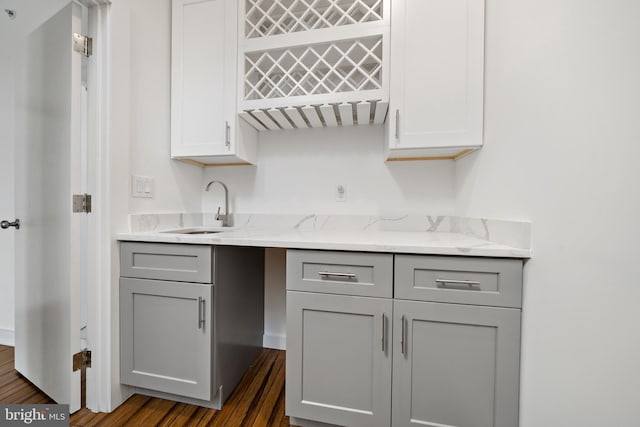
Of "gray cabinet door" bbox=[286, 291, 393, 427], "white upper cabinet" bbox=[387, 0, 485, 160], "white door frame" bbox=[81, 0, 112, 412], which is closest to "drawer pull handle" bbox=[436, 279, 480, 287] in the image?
"gray cabinet door" bbox=[286, 291, 393, 427]

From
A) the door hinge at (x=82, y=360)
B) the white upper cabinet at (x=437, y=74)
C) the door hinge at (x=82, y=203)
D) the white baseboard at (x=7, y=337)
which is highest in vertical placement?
the white upper cabinet at (x=437, y=74)

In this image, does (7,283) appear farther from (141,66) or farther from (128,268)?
(141,66)

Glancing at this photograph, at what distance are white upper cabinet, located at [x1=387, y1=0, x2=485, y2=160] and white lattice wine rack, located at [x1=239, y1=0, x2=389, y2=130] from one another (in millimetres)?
88

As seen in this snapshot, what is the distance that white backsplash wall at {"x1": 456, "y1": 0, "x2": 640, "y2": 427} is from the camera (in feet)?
2.00

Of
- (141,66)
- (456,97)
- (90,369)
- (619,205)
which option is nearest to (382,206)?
(456,97)

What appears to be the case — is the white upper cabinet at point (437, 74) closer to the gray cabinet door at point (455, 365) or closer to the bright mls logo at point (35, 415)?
the gray cabinet door at point (455, 365)

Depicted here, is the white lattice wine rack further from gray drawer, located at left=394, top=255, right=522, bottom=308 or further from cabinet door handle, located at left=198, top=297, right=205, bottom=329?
cabinet door handle, located at left=198, top=297, right=205, bottom=329

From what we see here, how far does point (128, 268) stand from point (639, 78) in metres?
1.90

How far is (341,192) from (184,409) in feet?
4.82

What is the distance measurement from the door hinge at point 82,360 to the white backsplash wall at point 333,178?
1.06 meters

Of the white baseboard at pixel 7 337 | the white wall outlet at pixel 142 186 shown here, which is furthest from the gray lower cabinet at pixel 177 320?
the white baseboard at pixel 7 337

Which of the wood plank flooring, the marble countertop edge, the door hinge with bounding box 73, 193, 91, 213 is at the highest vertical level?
the door hinge with bounding box 73, 193, 91, 213

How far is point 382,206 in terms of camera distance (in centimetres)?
174

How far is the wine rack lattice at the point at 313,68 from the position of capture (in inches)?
55.1
